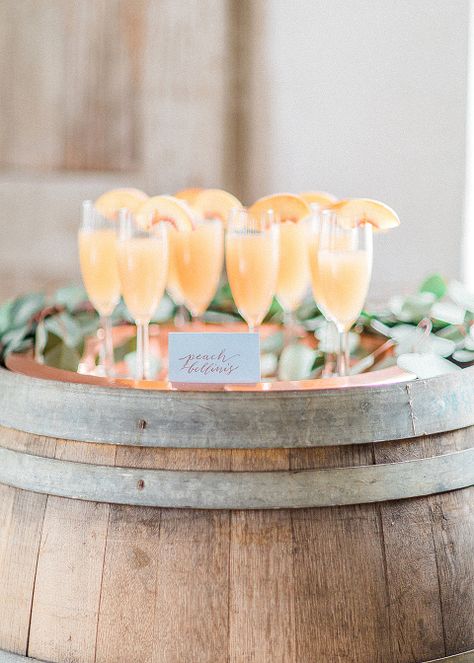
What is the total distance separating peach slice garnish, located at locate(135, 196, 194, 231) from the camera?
147cm

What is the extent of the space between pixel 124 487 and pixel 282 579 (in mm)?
213

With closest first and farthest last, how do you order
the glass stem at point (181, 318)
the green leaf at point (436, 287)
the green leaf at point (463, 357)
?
the green leaf at point (463, 357), the green leaf at point (436, 287), the glass stem at point (181, 318)

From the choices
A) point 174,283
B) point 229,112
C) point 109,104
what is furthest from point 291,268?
point 109,104

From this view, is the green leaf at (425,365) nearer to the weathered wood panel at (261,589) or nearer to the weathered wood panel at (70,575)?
the weathered wood panel at (261,589)

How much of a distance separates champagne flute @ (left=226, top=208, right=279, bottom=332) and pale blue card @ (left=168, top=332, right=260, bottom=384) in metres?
0.38

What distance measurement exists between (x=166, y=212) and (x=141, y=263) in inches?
4.1

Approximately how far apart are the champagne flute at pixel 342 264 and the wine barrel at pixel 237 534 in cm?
39

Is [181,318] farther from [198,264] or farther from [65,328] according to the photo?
[65,328]

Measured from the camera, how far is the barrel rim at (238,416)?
106 centimetres

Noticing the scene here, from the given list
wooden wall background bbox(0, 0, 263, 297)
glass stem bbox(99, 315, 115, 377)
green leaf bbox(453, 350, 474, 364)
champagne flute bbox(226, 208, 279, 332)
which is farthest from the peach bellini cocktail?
wooden wall background bbox(0, 0, 263, 297)

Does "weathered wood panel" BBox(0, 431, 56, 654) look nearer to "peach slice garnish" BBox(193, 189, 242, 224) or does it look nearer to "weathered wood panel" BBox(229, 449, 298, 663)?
"weathered wood panel" BBox(229, 449, 298, 663)

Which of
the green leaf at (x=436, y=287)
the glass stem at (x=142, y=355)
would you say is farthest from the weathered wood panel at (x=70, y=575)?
the green leaf at (x=436, y=287)

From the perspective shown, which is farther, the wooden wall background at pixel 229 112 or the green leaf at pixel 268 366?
the wooden wall background at pixel 229 112

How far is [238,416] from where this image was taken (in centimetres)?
106
